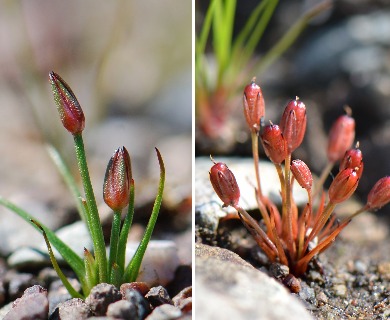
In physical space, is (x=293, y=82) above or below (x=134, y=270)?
above

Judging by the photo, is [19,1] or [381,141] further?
[19,1]

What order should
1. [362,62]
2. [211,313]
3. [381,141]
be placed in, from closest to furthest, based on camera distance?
1. [211,313]
2. [381,141]
3. [362,62]

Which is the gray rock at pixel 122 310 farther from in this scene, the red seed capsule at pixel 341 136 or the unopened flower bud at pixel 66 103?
the red seed capsule at pixel 341 136

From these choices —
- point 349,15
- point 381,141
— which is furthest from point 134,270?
point 349,15

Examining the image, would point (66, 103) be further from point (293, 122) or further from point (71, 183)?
point (293, 122)

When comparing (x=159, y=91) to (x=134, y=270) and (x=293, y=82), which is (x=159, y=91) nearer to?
(x=293, y=82)

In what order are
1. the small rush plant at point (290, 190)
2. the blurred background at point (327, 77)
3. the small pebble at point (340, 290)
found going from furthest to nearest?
the blurred background at point (327, 77) → the small pebble at point (340, 290) → the small rush plant at point (290, 190)

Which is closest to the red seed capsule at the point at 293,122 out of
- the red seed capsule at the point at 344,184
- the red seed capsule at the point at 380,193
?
the red seed capsule at the point at 344,184
